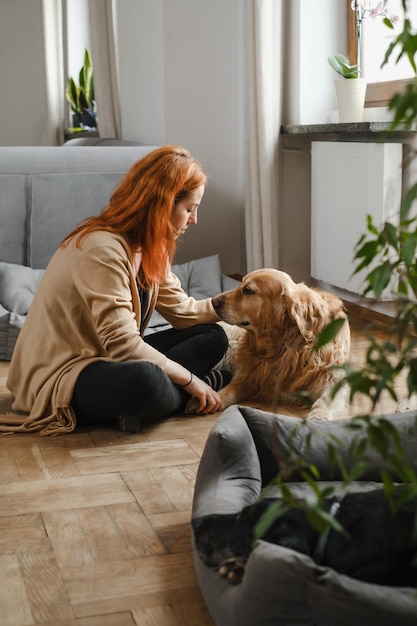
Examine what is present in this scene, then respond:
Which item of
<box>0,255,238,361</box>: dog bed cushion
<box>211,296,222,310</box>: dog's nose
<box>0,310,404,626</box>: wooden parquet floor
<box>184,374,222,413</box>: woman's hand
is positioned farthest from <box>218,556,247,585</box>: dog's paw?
<box>0,255,238,361</box>: dog bed cushion

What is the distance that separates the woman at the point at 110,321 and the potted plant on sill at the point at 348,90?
1735mm

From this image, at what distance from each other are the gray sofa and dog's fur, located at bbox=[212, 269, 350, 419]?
1327 mm

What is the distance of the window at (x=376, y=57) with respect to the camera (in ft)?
13.4

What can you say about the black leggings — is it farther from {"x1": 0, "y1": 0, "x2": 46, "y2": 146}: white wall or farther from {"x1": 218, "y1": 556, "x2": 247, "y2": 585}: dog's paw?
{"x1": 0, "y1": 0, "x2": 46, "y2": 146}: white wall

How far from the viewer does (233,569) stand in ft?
4.76

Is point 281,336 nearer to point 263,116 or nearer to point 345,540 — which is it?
point 345,540

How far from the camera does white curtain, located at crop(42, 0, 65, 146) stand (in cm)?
816

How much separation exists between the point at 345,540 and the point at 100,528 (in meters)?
0.64

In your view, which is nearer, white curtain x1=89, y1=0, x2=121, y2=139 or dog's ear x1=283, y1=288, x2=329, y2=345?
dog's ear x1=283, y1=288, x2=329, y2=345

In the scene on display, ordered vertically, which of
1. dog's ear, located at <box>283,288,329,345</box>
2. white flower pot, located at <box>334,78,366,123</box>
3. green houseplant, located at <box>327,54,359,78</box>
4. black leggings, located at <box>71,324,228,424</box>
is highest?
green houseplant, located at <box>327,54,359,78</box>

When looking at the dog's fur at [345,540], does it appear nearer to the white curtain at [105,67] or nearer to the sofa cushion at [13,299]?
the sofa cushion at [13,299]

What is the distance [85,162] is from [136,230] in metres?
1.78

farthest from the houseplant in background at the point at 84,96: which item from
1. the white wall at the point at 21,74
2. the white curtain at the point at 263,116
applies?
the white curtain at the point at 263,116

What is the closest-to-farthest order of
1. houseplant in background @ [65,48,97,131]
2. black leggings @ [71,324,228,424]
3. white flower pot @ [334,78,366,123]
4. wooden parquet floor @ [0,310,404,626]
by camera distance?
wooden parquet floor @ [0,310,404,626] → black leggings @ [71,324,228,424] → white flower pot @ [334,78,366,123] → houseplant in background @ [65,48,97,131]
